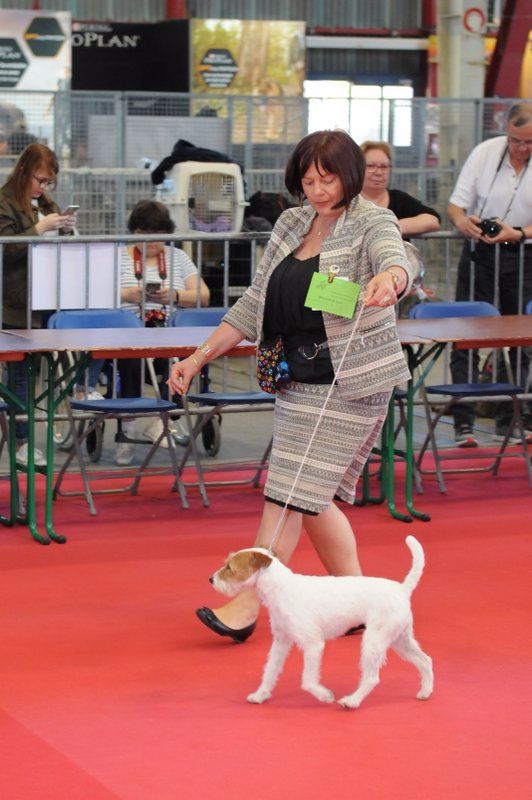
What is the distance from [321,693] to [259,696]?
0.19 m

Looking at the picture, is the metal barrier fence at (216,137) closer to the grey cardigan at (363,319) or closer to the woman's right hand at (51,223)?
the woman's right hand at (51,223)

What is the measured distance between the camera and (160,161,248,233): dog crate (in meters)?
12.0

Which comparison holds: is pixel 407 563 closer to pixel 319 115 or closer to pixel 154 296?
pixel 154 296

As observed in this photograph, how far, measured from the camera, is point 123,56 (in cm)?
2423

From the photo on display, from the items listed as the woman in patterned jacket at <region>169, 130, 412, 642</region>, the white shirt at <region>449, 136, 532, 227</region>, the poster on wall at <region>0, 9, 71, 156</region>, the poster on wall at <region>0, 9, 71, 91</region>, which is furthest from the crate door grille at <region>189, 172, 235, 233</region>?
the poster on wall at <region>0, 9, 71, 91</region>

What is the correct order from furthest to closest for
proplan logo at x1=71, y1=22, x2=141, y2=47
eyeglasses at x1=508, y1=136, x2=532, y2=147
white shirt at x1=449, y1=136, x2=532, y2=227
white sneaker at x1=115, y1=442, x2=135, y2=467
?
proplan logo at x1=71, y1=22, x2=141, y2=47
white shirt at x1=449, y1=136, x2=532, y2=227
eyeglasses at x1=508, y1=136, x2=532, y2=147
white sneaker at x1=115, y1=442, x2=135, y2=467

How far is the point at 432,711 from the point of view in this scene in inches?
155

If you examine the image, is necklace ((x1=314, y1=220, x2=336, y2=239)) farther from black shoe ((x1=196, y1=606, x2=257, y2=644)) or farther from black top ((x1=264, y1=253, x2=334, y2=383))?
black shoe ((x1=196, y1=606, x2=257, y2=644))

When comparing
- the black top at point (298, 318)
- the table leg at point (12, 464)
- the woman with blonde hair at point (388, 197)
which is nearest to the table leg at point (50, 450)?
the table leg at point (12, 464)

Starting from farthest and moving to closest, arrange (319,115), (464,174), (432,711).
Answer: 1. (319,115)
2. (464,174)
3. (432,711)

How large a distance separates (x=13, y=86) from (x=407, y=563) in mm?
16520

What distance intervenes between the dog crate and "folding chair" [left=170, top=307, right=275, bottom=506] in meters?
4.77

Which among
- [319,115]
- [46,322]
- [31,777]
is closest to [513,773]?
[31,777]

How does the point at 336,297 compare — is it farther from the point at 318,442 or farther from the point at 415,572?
the point at 415,572
